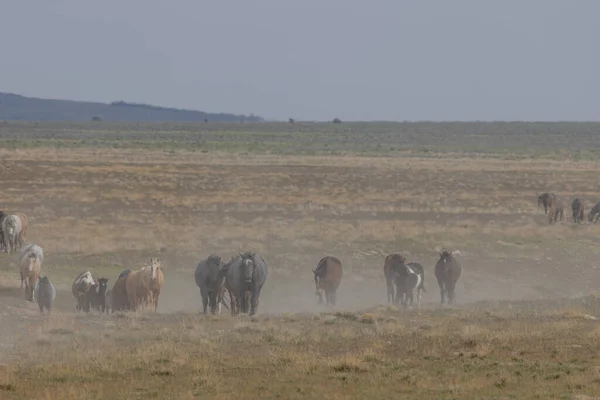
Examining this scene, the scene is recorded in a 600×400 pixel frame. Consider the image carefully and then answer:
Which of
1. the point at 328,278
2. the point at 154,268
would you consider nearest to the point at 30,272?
the point at 154,268

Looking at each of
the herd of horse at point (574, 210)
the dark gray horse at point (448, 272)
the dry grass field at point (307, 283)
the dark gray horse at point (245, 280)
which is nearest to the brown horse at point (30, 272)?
the dry grass field at point (307, 283)

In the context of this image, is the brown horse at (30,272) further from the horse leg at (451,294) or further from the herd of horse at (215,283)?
the horse leg at (451,294)

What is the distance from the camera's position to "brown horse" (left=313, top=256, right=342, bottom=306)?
99.4 feet

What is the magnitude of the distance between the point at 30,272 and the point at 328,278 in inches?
330

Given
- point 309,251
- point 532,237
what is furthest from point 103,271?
point 532,237

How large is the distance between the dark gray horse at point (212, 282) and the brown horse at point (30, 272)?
503 centimetres

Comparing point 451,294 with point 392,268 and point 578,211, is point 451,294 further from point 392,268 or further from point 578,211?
point 578,211

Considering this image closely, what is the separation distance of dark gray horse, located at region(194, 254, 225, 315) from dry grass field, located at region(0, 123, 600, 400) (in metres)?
1.06

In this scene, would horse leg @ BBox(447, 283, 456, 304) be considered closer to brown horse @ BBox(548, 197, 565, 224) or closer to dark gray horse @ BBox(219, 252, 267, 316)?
dark gray horse @ BBox(219, 252, 267, 316)

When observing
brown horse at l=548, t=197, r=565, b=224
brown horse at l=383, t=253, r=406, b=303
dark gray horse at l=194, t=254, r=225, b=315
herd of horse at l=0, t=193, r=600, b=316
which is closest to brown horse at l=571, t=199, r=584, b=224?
brown horse at l=548, t=197, r=565, b=224

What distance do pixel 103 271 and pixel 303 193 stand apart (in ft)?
103

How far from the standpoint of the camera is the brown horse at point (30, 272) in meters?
29.1

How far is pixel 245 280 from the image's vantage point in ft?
84.6

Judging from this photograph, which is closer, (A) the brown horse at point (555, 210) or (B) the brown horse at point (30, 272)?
(B) the brown horse at point (30, 272)
